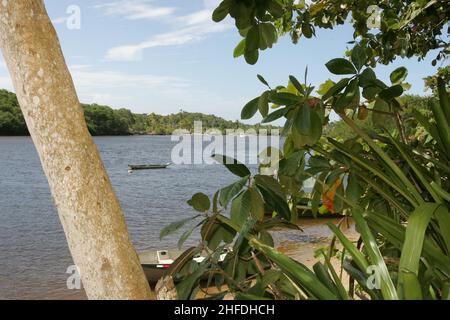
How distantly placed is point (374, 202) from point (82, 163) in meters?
1.18

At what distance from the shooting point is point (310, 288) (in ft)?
3.20

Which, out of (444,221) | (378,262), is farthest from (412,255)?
(444,221)

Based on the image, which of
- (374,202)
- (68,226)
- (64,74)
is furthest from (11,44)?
(374,202)

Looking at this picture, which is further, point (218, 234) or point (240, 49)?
point (240, 49)

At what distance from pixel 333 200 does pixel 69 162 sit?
1.02 metres

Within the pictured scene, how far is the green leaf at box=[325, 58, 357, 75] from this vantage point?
139cm

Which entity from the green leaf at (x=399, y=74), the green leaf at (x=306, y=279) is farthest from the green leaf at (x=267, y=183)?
the green leaf at (x=399, y=74)

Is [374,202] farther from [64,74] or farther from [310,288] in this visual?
[64,74]

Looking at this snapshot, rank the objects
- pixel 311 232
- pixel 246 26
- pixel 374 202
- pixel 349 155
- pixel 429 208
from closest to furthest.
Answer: pixel 429 208 → pixel 349 155 → pixel 246 26 → pixel 374 202 → pixel 311 232

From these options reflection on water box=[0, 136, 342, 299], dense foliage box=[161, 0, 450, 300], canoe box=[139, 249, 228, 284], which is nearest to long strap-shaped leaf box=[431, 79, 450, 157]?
dense foliage box=[161, 0, 450, 300]

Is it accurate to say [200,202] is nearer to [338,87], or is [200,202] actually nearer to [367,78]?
[338,87]

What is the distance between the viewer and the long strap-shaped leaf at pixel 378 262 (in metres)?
0.89

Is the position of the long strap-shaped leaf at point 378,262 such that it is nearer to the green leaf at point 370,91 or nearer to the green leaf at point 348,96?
the green leaf at point 348,96

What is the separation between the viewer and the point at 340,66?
142cm
